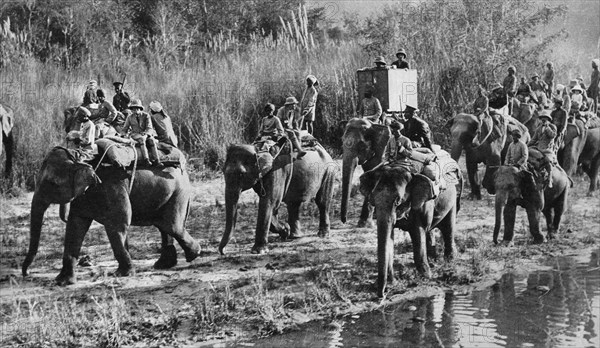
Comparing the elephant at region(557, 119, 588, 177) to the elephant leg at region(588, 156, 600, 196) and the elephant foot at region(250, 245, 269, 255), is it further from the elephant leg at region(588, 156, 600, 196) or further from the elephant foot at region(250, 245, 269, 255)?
the elephant foot at region(250, 245, 269, 255)

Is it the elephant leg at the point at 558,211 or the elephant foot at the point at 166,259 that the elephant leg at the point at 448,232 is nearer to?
the elephant leg at the point at 558,211

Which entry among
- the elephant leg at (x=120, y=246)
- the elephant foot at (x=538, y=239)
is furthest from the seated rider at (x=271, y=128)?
the elephant foot at (x=538, y=239)

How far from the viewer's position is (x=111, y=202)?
10055mm

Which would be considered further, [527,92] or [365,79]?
[527,92]

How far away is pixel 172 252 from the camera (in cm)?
1074

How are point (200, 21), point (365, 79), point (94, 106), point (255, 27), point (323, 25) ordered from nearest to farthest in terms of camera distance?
point (94, 106) → point (365, 79) → point (200, 21) → point (255, 27) → point (323, 25)

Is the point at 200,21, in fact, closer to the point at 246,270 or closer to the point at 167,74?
the point at 167,74

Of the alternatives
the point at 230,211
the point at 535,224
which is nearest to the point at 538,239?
the point at 535,224

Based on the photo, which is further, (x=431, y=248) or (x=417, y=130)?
(x=417, y=130)

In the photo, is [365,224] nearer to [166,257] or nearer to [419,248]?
[419,248]

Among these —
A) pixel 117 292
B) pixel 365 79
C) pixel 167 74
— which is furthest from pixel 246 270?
pixel 167 74

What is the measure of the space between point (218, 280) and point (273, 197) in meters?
1.78

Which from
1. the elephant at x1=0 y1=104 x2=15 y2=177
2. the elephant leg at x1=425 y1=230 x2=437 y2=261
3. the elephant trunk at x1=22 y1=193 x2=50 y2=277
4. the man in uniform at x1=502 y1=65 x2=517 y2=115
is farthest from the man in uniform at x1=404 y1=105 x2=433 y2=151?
the elephant at x1=0 y1=104 x2=15 y2=177

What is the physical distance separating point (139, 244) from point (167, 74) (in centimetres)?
740
